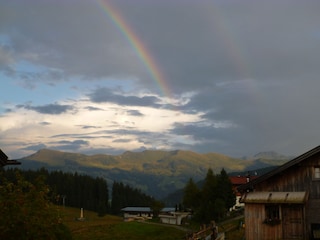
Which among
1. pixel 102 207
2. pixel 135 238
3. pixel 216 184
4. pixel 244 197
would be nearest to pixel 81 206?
pixel 102 207

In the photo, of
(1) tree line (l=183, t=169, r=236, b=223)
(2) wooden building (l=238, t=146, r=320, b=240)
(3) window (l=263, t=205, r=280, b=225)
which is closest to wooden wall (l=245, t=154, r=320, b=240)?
(2) wooden building (l=238, t=146, r=320, b=240)

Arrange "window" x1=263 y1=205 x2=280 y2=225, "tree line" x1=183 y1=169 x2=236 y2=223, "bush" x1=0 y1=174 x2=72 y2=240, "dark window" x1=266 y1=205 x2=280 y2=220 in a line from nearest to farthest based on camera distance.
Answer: "bush" x1=0 y1=174 x2=72 y2=240
"window" x1=263 y1=205 x2=280 y2=225
"dark window" x1=266 y1=205 x2=280 y2=220
"tree line" x1=183 y1=169 x2=236 y2=223

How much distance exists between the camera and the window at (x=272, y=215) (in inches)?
1120

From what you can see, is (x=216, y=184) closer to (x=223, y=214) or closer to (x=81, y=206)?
(x=223, y=214)

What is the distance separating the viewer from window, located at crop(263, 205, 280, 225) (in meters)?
28.5

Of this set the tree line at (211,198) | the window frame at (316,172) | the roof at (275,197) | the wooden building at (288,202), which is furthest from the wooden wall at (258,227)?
the tree line at (211,198)

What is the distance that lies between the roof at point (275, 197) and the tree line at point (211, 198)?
45.9 m

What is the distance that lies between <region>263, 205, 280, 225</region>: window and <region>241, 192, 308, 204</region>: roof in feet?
2.34

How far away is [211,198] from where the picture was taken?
3504 inches

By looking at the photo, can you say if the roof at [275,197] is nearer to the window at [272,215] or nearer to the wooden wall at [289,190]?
the wooden wall at [289,190]

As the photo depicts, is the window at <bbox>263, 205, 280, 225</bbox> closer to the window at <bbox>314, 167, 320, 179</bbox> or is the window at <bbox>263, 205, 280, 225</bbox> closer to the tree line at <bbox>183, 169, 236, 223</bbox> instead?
the window at <bbox>314, 167, 320, 179</bbox>

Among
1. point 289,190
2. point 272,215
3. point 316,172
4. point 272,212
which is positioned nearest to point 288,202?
point 289,190

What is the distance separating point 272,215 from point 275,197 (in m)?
1.53

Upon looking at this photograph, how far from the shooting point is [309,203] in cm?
2786
